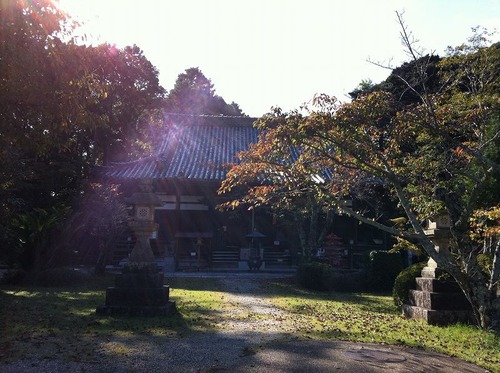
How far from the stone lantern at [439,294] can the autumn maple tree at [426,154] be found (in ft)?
0.58

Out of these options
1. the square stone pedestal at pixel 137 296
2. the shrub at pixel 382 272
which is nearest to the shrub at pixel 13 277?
the square stone pedestal at pixel 137 296

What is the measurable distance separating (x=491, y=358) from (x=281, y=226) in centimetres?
1555

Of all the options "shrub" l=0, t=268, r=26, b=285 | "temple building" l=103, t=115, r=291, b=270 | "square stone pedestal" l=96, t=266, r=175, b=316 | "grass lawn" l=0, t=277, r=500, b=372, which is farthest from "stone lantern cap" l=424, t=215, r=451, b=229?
"shrub" l=0, t=268, r=26, b=285

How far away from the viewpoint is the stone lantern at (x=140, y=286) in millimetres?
8977

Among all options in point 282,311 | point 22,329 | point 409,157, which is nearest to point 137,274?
point 22,329

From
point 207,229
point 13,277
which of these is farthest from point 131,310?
point 207,229

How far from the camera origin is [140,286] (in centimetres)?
922

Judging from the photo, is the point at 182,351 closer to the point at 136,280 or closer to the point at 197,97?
the point at 136,280

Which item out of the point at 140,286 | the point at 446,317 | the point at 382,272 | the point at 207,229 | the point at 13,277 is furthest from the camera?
the point at 207,229

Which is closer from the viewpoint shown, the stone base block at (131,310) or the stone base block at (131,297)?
the stone base block at (131,310)

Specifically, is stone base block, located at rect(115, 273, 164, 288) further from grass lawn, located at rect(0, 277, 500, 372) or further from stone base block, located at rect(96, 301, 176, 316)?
grass lawn, located at rect(0, 277, 500, 372)

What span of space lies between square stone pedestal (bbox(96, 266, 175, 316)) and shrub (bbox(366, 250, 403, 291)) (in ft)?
26.5

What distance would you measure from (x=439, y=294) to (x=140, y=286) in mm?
5646

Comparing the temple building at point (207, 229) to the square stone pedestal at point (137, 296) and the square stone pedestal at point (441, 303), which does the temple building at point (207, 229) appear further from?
the square stone pedestal at point (441, 303)
